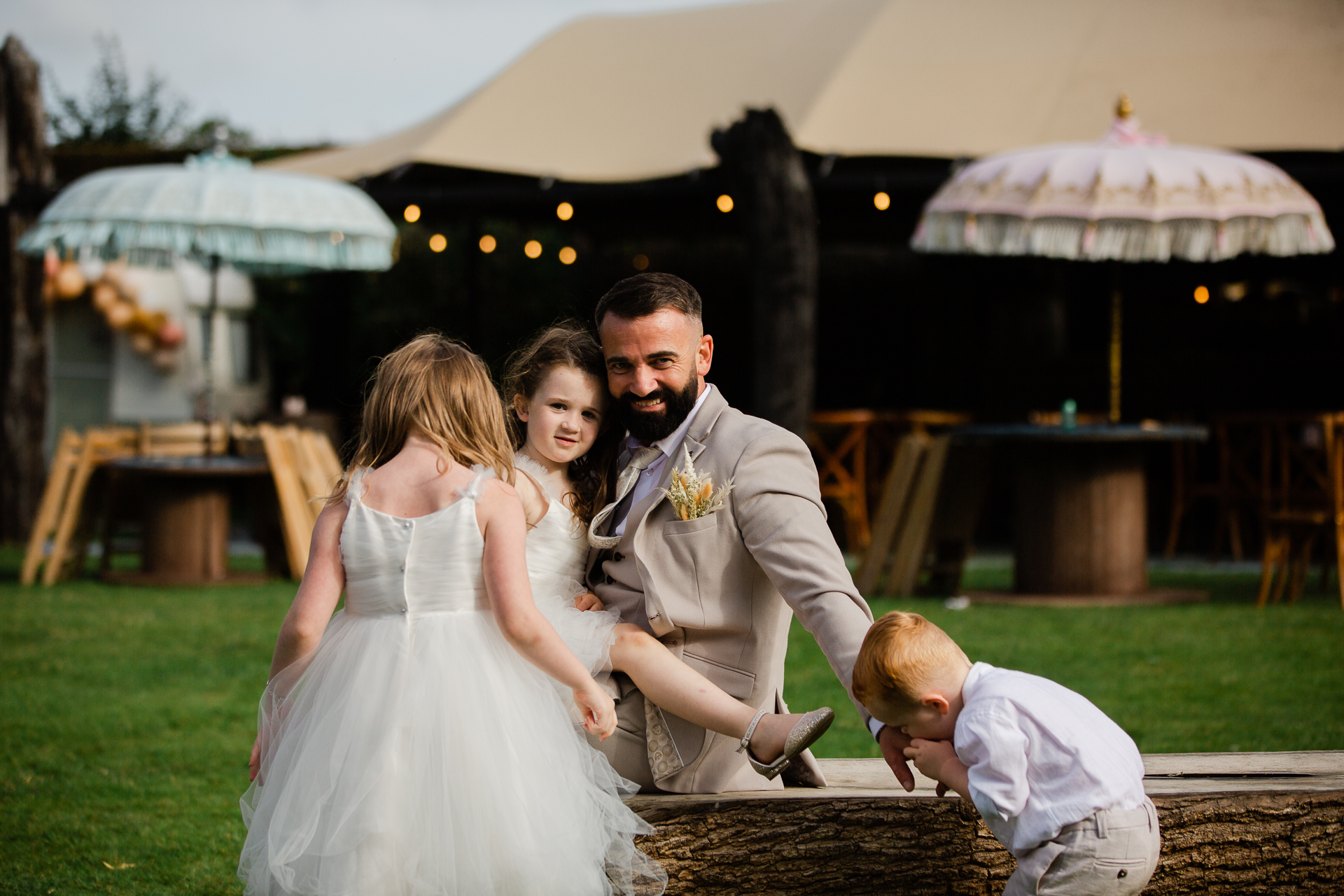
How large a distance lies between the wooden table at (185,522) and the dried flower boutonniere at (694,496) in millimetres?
6482

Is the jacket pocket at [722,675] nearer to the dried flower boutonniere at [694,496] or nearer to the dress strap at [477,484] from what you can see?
the dried flower boutonniere at [694,496]

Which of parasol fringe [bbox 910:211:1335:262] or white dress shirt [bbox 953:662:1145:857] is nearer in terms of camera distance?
white dress shirt [bbox 953:662:1145:857]

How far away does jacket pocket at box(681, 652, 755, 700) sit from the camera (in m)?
2.93

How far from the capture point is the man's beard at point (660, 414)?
3.09 meters

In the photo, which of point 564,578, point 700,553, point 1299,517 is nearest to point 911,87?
point 1299,517

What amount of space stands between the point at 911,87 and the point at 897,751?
10005mm

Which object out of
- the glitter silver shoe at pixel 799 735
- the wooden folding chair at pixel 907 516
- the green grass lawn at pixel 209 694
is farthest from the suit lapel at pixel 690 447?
the wooden folding chair at pixel 907 516

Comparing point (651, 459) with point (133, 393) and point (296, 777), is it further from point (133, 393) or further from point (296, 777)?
point (133, 393)

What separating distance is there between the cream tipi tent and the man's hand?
8.63m

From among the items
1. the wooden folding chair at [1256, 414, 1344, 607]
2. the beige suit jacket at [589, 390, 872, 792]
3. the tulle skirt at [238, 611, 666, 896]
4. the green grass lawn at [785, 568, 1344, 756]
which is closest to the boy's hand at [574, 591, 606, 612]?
the beige suit jacket at [589, 390, 872, 792]

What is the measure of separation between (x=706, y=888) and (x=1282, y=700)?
11.3 ft

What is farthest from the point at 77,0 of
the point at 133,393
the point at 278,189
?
the point at 278,189

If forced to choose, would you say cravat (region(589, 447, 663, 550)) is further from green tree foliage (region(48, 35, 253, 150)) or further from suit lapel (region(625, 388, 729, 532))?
green tree foliage (region(48, 35, 253, 150))

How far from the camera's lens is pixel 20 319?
37.0ft
